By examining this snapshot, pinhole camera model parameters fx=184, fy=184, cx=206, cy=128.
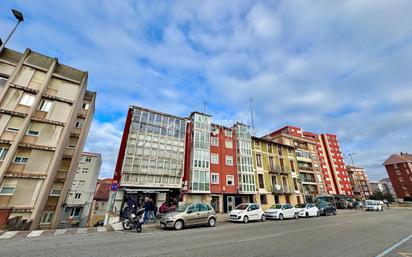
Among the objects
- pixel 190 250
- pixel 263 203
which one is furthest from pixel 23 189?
pixel 263 203

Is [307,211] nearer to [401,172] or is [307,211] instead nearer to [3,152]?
[3,152]

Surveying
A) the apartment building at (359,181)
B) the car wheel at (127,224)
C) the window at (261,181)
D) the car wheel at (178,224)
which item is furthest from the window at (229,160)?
the apartment building at (359,181)

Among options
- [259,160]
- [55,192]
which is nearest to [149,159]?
[55,192]

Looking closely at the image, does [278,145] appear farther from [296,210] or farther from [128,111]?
[128,111]

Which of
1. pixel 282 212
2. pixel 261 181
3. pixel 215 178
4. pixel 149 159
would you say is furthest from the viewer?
pixel 261 181

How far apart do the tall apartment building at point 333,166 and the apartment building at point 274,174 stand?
3123 centimetres

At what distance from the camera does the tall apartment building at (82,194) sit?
31.1 meters

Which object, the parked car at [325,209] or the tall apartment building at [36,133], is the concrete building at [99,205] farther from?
the parked car at [325,209]

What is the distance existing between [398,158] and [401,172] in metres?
6.17

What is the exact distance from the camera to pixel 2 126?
16.4 metres

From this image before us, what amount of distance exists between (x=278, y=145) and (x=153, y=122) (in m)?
26.2

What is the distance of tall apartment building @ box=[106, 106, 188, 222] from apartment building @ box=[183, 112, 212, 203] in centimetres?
118

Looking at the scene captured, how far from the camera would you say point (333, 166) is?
65812 mm

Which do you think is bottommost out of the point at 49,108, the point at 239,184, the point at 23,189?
the point at 23,189
